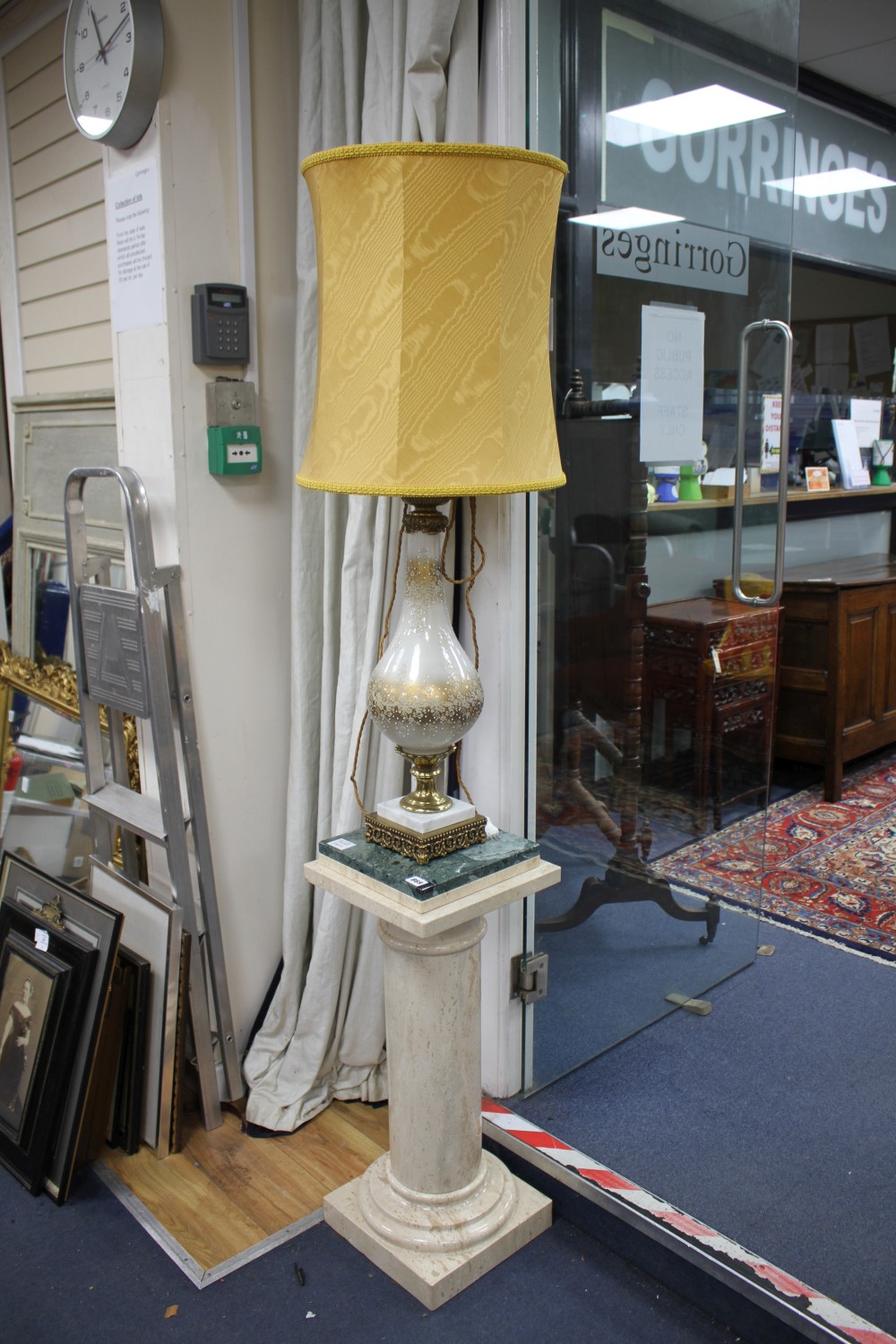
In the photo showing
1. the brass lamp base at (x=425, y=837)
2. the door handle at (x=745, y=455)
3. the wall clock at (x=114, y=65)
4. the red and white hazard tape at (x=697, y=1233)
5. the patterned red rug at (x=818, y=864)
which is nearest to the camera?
the red and white hazard tape at (x=697, y=1233)

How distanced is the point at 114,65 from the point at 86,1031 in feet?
5.56

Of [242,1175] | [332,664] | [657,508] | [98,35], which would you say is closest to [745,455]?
[657,508]

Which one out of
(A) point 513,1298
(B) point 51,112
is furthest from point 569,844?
(B) point 51,112

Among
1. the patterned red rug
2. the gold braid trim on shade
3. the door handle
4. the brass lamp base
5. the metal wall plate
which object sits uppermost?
the gold braid trim on shade

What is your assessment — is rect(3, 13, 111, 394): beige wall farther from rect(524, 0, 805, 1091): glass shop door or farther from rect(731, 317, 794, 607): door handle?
rect(731, 317, 794, 607): door handle

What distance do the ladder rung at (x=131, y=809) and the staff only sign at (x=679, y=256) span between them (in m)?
1.32

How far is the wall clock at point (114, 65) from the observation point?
Answer: 1726 mm

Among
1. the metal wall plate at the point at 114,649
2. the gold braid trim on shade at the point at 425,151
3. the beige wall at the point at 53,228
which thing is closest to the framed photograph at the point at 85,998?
the metal wall plate at the point at 114,649

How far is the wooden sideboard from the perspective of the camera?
350cm

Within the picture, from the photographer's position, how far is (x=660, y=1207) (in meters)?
1.69

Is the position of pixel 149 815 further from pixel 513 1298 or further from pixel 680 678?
pixel 680 678

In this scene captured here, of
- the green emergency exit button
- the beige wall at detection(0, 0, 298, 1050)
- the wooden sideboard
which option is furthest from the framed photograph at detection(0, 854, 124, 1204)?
the wooden sideboard

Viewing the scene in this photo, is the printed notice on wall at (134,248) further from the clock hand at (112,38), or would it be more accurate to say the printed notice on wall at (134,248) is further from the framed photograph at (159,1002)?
the framed photograph at (159,1002)

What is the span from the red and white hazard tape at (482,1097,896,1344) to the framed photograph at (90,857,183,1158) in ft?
1.96
